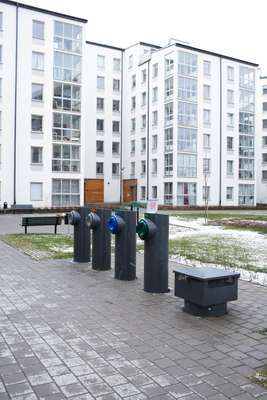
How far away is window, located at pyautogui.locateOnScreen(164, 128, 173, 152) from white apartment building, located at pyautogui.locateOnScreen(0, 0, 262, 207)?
0.15 meters

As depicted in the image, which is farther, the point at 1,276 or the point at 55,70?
the point at 55,70

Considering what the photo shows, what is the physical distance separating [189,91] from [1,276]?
4587cm

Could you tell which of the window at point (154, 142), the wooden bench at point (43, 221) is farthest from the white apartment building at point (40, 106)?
the wooden bench at point (43, 221)

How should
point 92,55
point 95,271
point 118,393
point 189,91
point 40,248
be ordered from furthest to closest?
1. point 92,55
2. point 189,91
3. point 40,248
4. point 95,271
5. point 118,393

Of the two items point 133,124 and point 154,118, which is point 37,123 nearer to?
point 154,118

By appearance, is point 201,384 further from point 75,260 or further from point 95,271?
point 75,260

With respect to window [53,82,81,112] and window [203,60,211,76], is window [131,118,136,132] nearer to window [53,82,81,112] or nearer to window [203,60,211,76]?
window [203,60,211,76]

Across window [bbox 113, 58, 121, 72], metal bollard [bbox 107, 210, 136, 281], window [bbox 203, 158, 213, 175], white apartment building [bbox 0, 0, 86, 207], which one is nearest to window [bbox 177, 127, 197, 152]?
window [bbox 203, 158, 213, 175]

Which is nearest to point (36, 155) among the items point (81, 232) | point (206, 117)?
point (206, 117)

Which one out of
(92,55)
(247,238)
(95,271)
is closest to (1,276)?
(95,271)

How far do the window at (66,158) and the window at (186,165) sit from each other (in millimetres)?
12811

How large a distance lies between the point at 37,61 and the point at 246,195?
1189 inches

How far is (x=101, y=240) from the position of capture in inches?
372

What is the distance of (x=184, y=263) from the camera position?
10.4m
